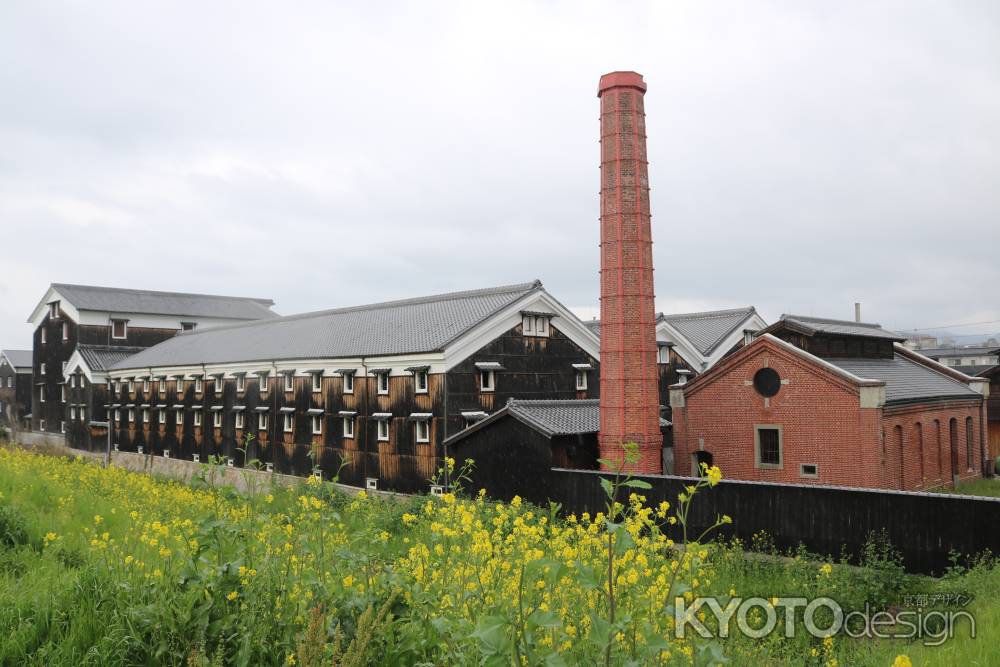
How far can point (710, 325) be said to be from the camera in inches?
1467

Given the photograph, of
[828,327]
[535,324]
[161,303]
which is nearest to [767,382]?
[828,327]

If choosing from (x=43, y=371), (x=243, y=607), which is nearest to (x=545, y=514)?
(x=243, y=607)

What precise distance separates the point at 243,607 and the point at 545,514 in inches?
490

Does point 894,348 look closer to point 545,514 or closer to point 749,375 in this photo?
point 749,375

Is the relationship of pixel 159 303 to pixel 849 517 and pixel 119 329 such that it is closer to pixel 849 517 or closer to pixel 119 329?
pixel 119 329

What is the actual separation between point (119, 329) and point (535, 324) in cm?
3259

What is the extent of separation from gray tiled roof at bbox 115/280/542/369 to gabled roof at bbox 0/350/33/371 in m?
20.8

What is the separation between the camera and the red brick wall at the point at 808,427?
1969 cm

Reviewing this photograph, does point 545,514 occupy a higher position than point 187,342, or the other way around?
point 187,342

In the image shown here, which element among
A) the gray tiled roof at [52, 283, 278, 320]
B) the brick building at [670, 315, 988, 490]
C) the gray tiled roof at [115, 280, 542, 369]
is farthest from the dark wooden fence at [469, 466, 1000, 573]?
the gray tiled roof at [52, 283, 278, 320]

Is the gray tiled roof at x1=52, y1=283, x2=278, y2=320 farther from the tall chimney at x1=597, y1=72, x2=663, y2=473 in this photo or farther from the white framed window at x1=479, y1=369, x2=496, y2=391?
the tall chimney at x1=597, y1=72, x2=663, y2=473

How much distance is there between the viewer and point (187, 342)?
42562 millimetres

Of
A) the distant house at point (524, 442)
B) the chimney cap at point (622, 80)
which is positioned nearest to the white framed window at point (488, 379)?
the distant house at point (524, 442)

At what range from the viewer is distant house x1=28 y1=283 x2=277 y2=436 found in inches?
1743
